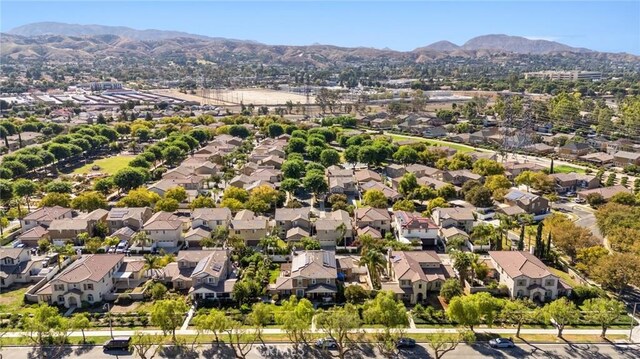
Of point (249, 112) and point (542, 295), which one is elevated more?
point (249, 112)

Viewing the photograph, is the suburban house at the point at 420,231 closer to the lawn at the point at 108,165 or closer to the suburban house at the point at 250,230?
the suburban house at the point at 250,230

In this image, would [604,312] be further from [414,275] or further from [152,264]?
[152,264]

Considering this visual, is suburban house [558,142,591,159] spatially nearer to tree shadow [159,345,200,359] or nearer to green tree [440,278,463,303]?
green tree [440,278,463,303]

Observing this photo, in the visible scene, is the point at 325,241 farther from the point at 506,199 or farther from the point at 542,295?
the point at 506,199

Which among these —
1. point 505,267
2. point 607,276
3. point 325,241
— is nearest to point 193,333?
point 325,241

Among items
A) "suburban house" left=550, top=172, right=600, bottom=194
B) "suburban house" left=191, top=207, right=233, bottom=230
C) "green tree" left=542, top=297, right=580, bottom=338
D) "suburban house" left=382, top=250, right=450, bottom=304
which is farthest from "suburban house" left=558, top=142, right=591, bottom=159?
"suburban house" left=191, top=207, right=233, bottom=230

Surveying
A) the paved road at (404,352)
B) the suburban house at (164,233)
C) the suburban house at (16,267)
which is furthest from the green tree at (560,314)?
the suburban house at (16,267)
